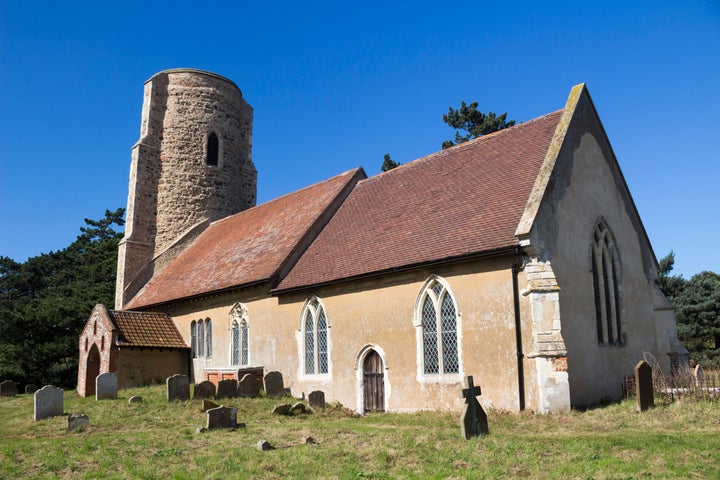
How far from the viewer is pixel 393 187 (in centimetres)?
2108

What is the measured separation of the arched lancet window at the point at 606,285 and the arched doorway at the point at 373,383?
18.7 ft

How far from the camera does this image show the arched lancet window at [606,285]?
16109 mm

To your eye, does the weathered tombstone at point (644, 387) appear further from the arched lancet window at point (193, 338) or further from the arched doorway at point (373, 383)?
the arched lancet window at point (193, 338)

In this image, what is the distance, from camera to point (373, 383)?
1653 centimetres

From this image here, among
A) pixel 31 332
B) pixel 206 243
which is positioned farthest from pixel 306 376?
pixel 31 332

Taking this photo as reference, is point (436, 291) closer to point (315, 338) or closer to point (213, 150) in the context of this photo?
point (315, 338)

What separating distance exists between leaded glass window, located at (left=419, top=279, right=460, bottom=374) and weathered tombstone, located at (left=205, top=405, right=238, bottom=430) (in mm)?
4977

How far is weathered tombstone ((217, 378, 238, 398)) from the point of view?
1689cm

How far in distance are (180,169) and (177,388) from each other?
1666cm

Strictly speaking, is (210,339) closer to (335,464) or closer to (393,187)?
(393,187)

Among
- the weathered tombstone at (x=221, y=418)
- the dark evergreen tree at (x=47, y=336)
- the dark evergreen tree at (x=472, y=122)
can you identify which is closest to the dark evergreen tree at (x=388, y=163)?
the dark evergreen tree at (x=472, y=122)

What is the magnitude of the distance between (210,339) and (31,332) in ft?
46.6

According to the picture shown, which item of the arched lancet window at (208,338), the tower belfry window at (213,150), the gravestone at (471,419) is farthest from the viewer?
the tower belfry window at (213,150)

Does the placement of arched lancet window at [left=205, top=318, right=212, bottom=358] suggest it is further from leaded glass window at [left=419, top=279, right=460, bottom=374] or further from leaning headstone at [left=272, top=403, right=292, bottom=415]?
leaded glass window at [left=419, top=279, right=460, bottom=374]
